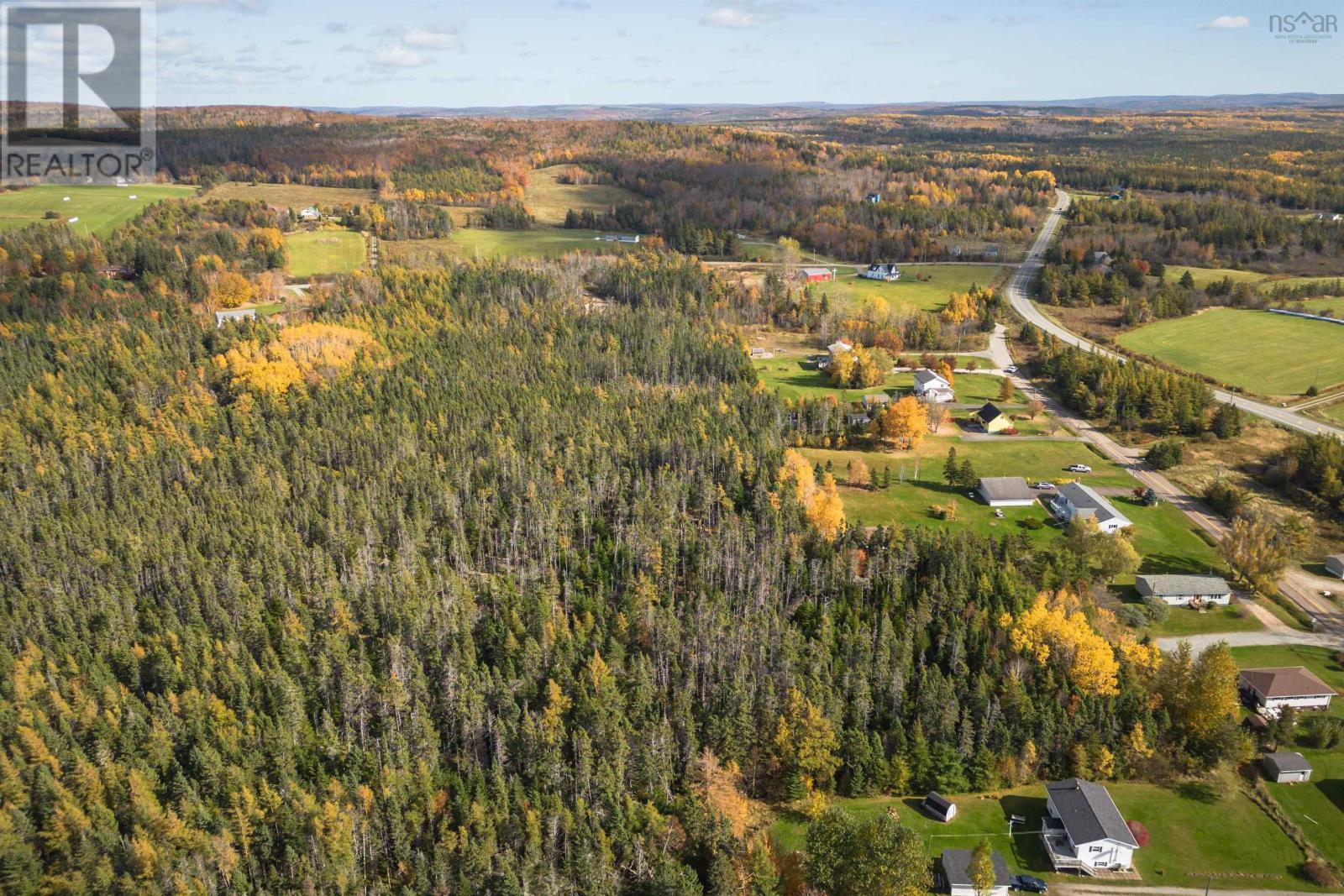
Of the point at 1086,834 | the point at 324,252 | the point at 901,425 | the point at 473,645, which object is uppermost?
the point at 324,252

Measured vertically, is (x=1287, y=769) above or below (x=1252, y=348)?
below

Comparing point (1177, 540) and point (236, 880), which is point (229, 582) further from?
point (1177, 540)

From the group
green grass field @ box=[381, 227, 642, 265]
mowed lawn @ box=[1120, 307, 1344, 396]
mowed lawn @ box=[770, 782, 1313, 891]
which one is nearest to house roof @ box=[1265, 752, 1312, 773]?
mowed lawn @ box=[770, 782, 1313, 891]

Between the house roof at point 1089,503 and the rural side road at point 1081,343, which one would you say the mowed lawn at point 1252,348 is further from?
the house roof at point 1089,503

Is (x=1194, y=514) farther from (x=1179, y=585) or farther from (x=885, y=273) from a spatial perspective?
(x=885, y=273)

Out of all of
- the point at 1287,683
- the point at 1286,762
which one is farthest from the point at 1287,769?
the point at 1287,683

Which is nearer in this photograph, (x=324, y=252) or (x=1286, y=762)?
(x=1286, y=762)

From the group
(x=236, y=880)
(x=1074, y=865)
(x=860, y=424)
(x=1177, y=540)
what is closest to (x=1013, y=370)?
(x=860, y=424)
